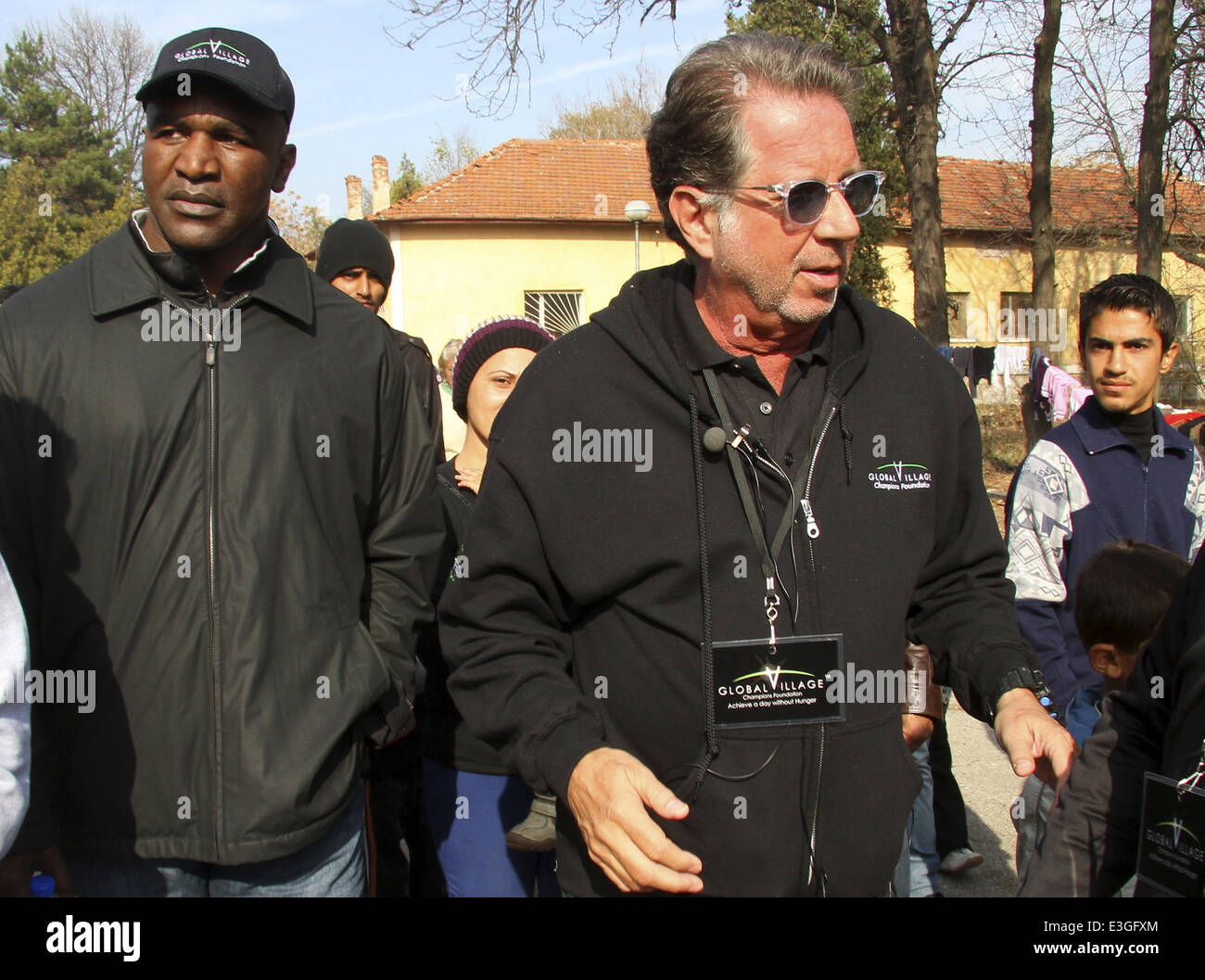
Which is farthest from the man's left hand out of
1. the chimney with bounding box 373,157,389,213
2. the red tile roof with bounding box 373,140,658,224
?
the chimney with bounding box 373,157,389,213

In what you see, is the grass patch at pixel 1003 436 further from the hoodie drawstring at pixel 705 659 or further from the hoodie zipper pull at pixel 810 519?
the hoodie drawstring at pixel 705 659

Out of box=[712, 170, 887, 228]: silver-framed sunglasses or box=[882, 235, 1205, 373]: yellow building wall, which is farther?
box=[882, 235, 1205, 373]: yellow building wall

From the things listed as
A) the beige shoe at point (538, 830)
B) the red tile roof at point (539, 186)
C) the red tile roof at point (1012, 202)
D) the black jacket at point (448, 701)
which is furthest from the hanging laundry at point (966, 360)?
the red tile roof at point (539, 186)

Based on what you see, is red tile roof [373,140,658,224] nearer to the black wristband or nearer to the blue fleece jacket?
the blue fleece jacket

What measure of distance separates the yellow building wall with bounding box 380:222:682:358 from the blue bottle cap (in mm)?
23703

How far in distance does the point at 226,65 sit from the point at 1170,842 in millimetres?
2382

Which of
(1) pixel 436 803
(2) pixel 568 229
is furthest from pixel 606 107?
(1) pixel 436 803

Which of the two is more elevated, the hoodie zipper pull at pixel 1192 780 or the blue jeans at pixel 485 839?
the hoodie zipper pull at pixel 1192 780

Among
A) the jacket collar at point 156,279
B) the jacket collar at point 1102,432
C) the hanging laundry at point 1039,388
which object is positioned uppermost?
the hanging laundry at point 1039,388

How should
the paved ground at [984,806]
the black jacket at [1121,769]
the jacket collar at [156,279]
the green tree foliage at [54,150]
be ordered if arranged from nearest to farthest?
the black jacket at [1121,769] < the jacket collar at [156,279] < the paved ground at [984,806] < the green tree foliage at [54,150]

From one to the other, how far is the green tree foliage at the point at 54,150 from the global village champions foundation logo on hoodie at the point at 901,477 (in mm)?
31116

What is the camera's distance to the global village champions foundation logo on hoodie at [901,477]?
6.74ft

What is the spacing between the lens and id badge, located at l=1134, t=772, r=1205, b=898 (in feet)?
4.75

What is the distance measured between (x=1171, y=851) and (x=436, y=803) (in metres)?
2.09
